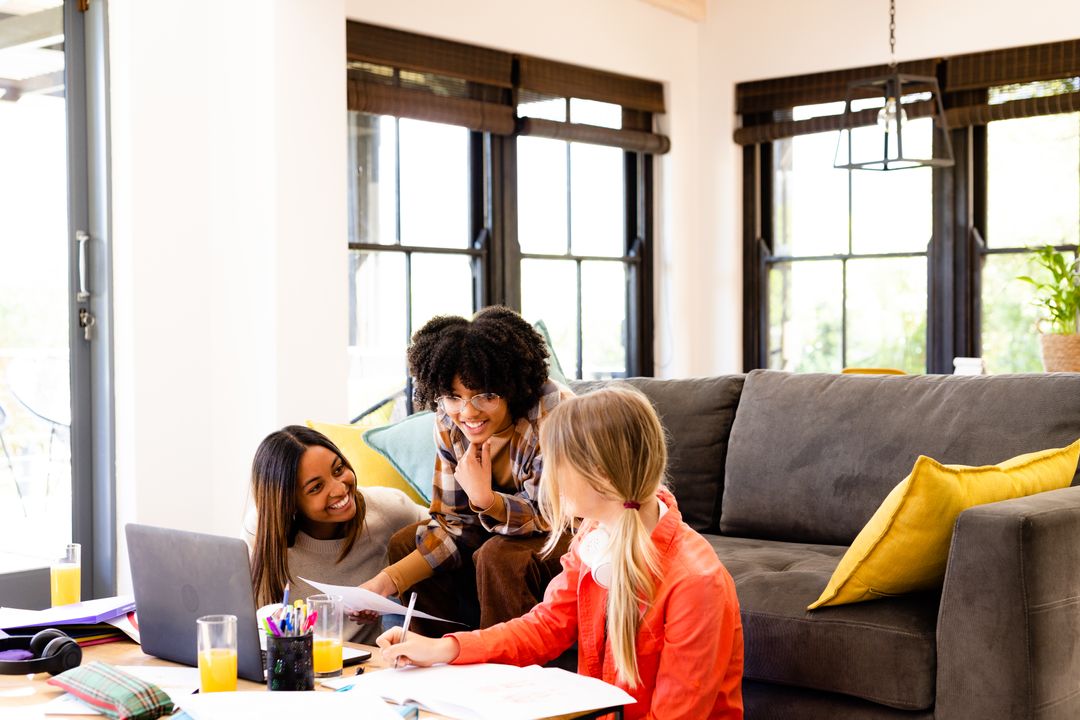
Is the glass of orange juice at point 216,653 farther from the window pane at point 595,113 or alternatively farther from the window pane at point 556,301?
the window pane at point 595,113

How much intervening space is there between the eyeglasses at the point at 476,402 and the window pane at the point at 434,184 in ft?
7.76

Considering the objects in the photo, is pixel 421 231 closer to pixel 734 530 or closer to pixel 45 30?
pixel 45 30

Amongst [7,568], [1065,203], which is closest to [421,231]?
[7,568]

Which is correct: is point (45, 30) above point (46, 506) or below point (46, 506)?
above

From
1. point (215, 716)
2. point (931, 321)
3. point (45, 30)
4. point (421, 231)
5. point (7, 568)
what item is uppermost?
point (45, 30)

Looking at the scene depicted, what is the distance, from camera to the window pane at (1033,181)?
203 inches

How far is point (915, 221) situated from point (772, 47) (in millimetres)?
1114

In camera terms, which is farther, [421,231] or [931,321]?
[931,321]

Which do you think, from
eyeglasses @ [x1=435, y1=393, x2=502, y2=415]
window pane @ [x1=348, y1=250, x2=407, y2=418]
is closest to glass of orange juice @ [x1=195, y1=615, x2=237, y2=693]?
eyeglasses @ [x1=435, y1=393, x2=502, y2=415]

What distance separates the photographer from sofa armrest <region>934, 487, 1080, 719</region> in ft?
6.86

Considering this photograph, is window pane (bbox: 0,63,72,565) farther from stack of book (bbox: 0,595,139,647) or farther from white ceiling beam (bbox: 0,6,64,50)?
stack of book (bbox: 0,595,139,647)

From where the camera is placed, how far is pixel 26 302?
12.8ft

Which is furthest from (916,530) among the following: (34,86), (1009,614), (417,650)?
(34,86)

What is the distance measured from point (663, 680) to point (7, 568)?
2806mm
